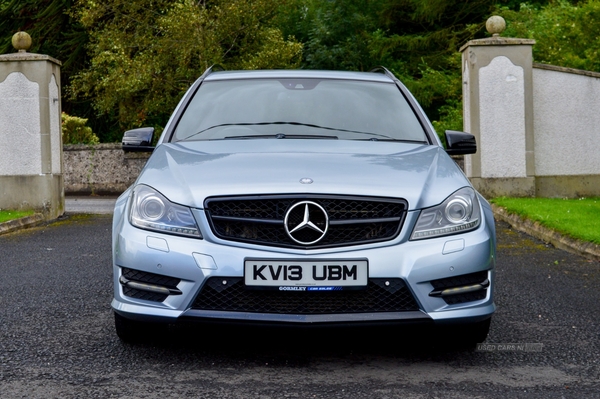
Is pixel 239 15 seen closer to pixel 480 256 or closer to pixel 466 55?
pixel 466 55

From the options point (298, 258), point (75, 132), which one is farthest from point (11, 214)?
point (75, 132)

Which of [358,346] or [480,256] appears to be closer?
[480,256]

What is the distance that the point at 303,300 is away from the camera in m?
4.27

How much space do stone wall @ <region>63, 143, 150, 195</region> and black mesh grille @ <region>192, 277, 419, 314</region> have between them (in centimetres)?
1945

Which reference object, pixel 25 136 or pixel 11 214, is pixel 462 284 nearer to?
pixel 11 214

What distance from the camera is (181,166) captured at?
4.75m

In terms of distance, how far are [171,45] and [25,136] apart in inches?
511

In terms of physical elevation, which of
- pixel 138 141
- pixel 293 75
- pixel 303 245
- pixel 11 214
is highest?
pixel 293 75

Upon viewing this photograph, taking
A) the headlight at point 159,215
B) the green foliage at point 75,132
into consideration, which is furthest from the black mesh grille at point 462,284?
the green foliage at point 75,132

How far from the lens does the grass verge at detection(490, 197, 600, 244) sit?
9.55m

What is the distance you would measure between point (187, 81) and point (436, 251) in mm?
23885

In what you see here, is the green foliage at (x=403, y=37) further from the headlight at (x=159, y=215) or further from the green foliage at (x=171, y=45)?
the headlight at (x=159, y=215)

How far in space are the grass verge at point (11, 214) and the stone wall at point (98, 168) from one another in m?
9.84

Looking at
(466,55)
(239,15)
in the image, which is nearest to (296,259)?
(466,55)
